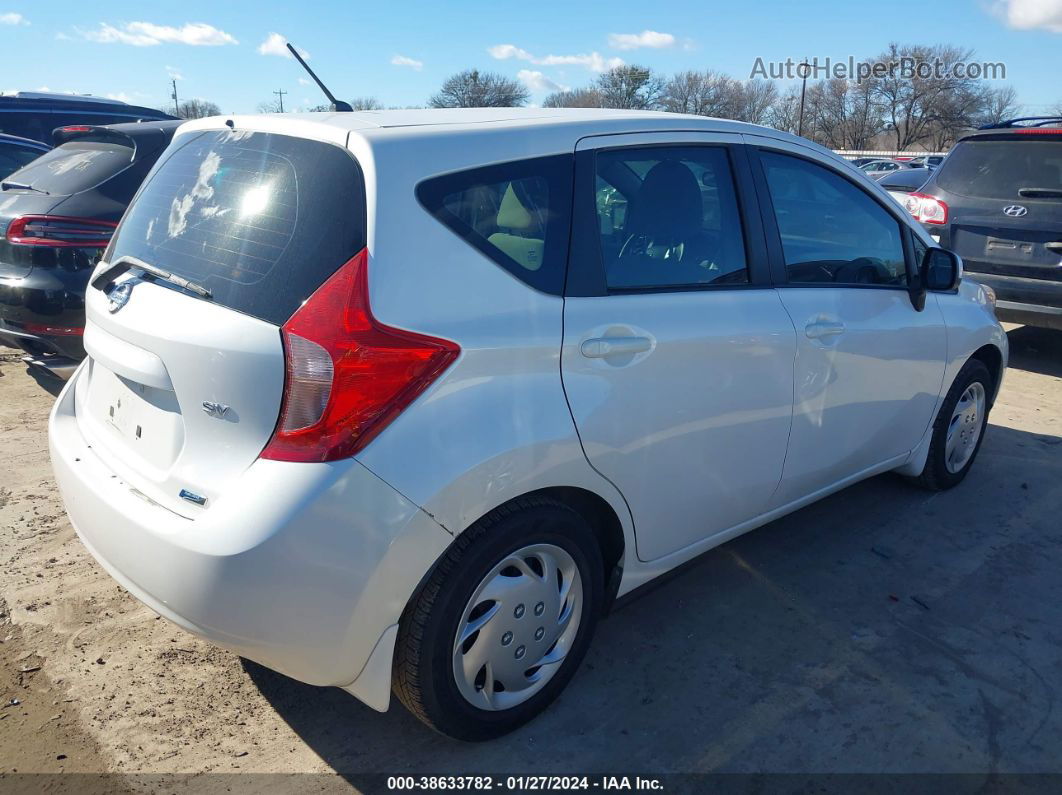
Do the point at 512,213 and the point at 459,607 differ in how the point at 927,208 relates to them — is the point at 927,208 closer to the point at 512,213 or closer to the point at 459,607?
the point at 512,213

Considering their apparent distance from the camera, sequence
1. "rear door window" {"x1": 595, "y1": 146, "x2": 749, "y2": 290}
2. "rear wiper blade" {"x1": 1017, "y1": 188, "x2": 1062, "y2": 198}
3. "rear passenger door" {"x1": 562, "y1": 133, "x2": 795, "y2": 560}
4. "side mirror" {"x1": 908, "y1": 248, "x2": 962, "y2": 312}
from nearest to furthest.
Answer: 1. "rear passenger door" {"x1": 562, "y1": 133, "x2": 795, "y2": 560}
2. "rear door window" {"x1": 595, "y1": 146, "x2": 749, "y2": 290}
3. "side mirror" {"x1": 908, "y1": 248, "x2": 962, "y2": 312}
4. "rear wiper blade" {"x1": 1017, "y1": 188, "x2": 1062, "y2": 198}

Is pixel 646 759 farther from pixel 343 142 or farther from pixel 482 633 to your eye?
pixel 343 142

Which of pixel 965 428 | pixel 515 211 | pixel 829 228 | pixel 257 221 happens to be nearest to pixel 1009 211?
pixel 965 428

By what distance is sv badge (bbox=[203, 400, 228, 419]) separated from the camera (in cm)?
211

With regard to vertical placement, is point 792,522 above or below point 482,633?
below

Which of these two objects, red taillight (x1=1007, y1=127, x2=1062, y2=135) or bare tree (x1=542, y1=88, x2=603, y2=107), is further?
bare tree (x1=542, y1=88, x2=603, y2=107)

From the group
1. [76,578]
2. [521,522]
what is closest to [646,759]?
[521,522]

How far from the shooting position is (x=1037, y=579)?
358cm

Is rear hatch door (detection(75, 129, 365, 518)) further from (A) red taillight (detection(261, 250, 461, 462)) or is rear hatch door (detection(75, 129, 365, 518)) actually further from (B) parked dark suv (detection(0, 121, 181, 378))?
(B) parked dark suv (detection(0, 121, 181, 378))

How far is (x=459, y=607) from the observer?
7.39ft

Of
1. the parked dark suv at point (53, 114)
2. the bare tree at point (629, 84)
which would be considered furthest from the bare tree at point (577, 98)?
the parked dark suv at point (53, 114)

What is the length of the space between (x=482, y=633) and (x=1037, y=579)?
2584 millimetres

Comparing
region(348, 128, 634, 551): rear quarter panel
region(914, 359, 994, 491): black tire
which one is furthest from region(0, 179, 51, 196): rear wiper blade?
region(914, 359, 994, 491): black tire

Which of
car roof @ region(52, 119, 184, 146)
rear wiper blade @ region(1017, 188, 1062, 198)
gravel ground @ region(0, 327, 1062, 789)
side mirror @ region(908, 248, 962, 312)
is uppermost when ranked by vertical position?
car roof @ region(52, 119, 184, 146)
